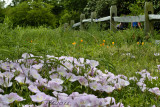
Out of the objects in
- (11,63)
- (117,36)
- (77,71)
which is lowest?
(117,36)

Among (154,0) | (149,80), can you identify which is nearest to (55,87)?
(149,80)

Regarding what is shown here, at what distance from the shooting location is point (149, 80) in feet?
6.25

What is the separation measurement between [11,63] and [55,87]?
49 cm

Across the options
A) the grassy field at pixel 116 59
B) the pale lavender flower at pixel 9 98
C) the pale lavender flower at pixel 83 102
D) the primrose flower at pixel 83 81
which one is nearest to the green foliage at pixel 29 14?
the grassy field at pixel 116 59

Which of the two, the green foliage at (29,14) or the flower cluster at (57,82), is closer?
the flower cluster at (57,82)

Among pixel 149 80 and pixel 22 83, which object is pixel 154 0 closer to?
pixel 149 80

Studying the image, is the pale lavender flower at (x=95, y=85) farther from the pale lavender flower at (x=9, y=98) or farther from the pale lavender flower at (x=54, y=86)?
the pale lavender flower at (x=9, y=98)

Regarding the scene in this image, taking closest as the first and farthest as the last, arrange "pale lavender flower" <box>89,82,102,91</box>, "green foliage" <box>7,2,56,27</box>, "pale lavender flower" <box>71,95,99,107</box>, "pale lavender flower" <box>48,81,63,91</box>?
"pale lavender flower" <box>71,95,99,107</box> → "pale lavender flower" <box>48,81,63,91</box> → "pale lavender flower" <box>89,82,102,91</box> → "green foliage" <box>7,2,56,27</box>

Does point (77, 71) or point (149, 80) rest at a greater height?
point (77, 71)

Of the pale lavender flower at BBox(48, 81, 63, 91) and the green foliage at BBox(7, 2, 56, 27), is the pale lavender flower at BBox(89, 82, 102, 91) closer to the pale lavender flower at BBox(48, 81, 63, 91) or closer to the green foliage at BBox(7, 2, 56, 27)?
the pale lavender flower at BBox(48, 81, 63, 91)

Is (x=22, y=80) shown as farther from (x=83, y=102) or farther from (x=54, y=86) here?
(x=83, y=102)

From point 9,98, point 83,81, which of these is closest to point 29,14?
point 83,81

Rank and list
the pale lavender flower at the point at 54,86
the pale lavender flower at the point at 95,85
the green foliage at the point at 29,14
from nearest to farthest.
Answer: the pale lavender flower at the point at 54,86 < the pale lavender flower at the point at 95,85 < the green foliage at the point at 29,14

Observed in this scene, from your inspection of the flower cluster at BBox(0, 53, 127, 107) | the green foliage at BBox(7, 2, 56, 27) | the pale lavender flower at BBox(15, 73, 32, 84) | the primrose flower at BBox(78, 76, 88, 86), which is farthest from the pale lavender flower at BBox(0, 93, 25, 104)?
the green foliage at BBox(7, 2, 56, 27)
